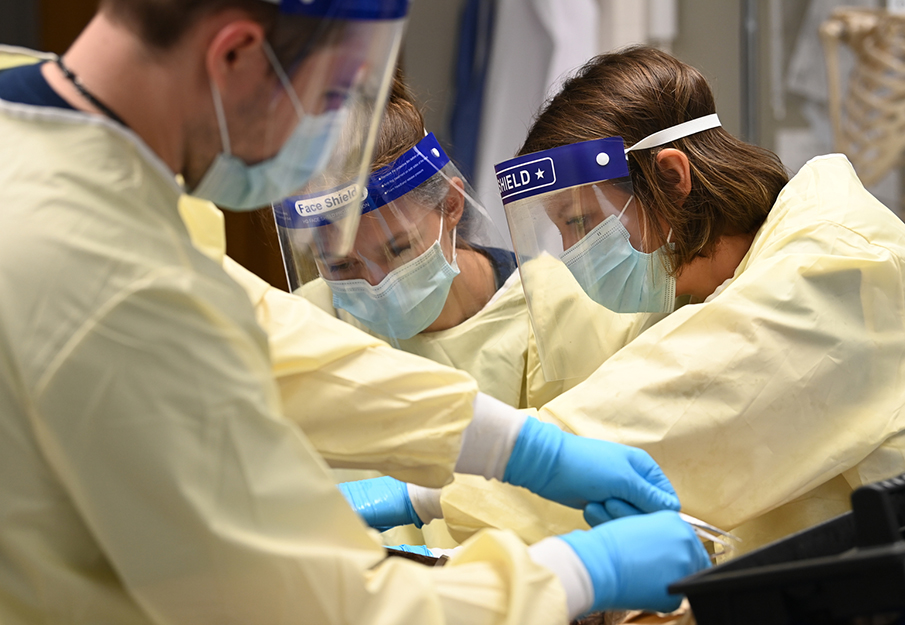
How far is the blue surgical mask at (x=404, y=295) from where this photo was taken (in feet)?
4.71

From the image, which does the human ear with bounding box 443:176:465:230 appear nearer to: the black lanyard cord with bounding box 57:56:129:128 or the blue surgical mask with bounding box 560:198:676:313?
the blue surgical mask with bounding box 560:198:676:313

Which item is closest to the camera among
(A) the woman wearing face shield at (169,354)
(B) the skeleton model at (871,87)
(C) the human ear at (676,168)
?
(A) the woman wearing face shield at (169,354)

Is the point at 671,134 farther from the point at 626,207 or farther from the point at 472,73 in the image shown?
the point at 472,73

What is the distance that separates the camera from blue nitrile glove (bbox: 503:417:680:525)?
3.04 ft

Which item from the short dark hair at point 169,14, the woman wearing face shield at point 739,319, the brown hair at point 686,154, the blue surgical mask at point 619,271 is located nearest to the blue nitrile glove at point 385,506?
the woman wearing face shield at point 739,319

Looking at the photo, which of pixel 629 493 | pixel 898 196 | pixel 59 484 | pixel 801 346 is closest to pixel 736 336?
pixel 801 346

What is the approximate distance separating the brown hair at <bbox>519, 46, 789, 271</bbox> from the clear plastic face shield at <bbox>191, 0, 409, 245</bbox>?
0.62 metres

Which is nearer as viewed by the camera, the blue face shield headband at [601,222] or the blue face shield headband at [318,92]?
the blue face shield headband at [318,92]

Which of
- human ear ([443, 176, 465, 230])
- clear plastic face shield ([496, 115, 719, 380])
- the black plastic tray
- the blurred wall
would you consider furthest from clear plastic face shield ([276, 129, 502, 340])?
the blurred wall

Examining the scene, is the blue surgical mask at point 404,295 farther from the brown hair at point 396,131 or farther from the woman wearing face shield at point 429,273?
the brown hair at point 396,131

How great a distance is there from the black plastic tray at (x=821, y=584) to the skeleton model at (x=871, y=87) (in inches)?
82.0

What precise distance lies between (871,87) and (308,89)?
7.52 ft

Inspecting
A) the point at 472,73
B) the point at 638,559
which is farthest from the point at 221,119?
the point at 472,73

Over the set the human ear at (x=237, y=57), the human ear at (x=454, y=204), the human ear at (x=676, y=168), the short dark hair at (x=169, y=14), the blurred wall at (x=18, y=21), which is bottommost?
the human ear at (x=454, y=204)
